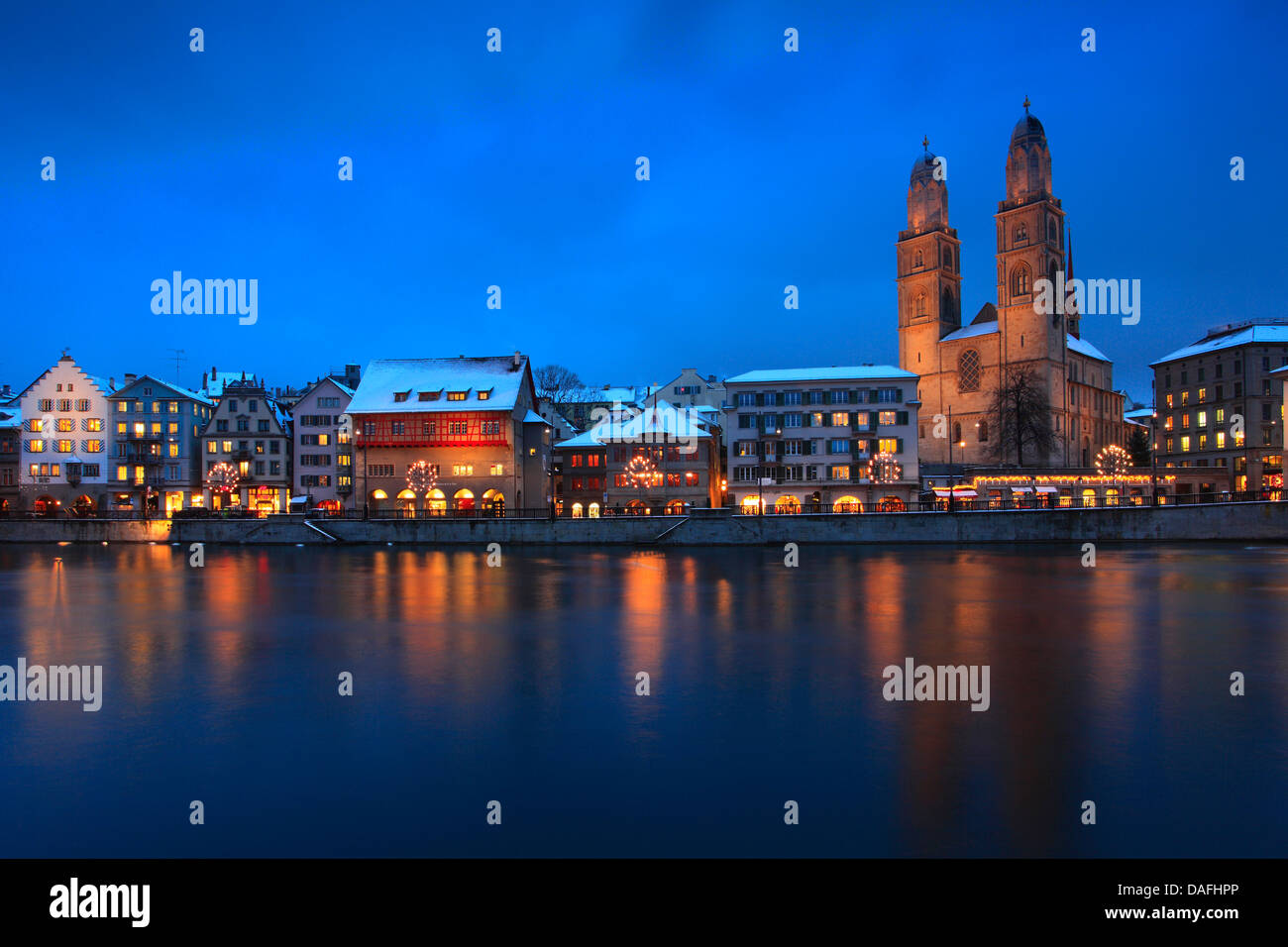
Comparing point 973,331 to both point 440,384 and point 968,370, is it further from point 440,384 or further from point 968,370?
point 440,384

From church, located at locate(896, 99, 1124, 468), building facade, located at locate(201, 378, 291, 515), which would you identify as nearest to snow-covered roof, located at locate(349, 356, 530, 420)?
building facade, located at locate(201, 378, 291, 515)

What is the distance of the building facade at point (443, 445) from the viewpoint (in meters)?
75.4

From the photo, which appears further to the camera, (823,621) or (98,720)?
(823,621)

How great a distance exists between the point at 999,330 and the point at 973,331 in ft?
13.3

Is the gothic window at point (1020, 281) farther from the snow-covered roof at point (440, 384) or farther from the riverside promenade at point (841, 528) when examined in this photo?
the snow-covered roof at point (440, 384)

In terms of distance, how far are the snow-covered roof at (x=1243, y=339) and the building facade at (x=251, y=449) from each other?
10166cm

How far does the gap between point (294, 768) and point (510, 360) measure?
72772 mm

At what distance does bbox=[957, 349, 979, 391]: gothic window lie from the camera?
101m

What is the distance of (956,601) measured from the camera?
84.7ft

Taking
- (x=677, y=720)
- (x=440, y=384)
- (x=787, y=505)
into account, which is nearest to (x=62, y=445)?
(x=440, y=384)

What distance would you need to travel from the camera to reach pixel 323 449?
8188 cm

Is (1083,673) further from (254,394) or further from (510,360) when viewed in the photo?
(254,394)
